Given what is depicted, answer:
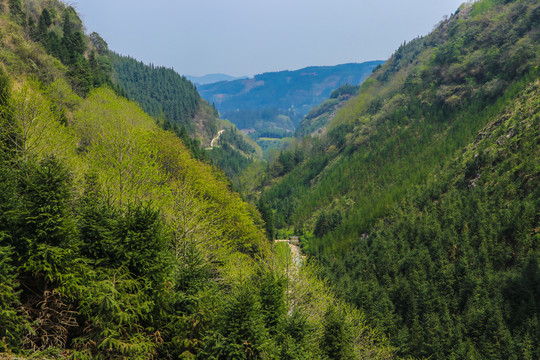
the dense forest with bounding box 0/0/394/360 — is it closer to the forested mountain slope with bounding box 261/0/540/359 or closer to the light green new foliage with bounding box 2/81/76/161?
the light green new foliage with bounding box 2/81/76/161

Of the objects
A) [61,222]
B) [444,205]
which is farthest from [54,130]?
[444,205]

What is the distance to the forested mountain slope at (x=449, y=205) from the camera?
35.0m

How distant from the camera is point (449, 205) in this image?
50625 mm

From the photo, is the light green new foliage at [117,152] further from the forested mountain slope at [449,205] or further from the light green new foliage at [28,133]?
the forested mountain slope at [449,205]

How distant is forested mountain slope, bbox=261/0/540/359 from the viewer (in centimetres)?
3503

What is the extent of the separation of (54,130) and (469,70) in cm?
9854

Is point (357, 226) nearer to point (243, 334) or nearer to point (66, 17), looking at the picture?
point (243, 334)

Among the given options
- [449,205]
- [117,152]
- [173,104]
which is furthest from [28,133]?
[173,104]

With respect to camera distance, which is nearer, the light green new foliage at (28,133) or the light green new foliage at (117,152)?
the light green new foliage at (28,133)

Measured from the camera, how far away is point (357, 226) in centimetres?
6844

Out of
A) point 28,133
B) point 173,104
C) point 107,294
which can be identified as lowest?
point 107,294

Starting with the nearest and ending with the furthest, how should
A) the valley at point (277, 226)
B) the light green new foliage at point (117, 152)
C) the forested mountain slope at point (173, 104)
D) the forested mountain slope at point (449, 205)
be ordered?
the valley at point (277, 226) → the light green new foliage at point (117, 152) → the forested mountain slope at point (449, 205) → the forested mountain slope at point (173, 104)

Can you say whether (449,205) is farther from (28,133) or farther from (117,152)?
(28,133)

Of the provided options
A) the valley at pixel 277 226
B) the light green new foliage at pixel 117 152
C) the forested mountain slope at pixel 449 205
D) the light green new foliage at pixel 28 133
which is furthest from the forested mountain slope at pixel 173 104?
the light green new foliage at pixel 28 133
